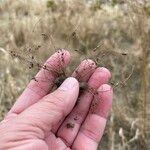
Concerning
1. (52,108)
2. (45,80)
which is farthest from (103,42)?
(52,108)

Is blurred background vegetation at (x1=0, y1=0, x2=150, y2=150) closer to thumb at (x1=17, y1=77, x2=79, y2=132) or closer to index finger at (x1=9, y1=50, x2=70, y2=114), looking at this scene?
index finger at (x1=9, y1=50, x2=70, y2=114)

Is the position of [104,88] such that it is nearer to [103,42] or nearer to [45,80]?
[45,80]

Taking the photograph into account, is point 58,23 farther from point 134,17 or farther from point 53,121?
point 53,121

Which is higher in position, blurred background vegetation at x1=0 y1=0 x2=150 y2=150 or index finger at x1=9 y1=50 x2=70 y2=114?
index finger at x1=9 y1=50 x2=70 y2=114

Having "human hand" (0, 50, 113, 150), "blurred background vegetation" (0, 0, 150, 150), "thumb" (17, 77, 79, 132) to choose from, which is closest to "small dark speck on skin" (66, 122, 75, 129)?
"human hand" (0, 50, 113, 150)

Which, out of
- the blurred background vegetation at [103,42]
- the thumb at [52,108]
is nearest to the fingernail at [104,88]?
the thumb at [52,108]

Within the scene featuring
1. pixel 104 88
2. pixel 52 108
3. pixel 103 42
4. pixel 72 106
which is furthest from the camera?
pixel 103 42

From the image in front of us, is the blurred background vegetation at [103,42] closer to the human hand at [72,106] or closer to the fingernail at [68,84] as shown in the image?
the human hand at [72,106]
